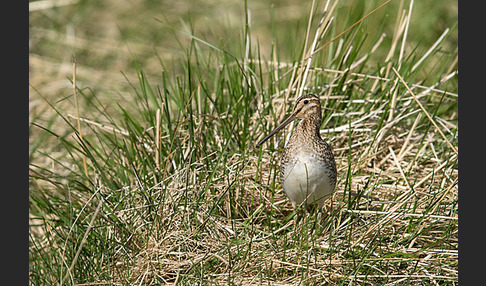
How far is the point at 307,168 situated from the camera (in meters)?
3.50

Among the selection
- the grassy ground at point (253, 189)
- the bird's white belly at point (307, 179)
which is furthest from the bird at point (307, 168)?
the grassy ground at point (253, 189)

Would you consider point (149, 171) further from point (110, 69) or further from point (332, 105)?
point (110, 69)

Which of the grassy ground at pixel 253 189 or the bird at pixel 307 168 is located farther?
the bird at pixel 307 168

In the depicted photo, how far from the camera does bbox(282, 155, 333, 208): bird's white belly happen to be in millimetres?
3498

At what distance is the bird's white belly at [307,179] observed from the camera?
3498mm

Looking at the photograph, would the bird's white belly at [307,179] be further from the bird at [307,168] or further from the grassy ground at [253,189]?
the grassy ground at [253,189]

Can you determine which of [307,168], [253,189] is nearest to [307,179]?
[307,168]

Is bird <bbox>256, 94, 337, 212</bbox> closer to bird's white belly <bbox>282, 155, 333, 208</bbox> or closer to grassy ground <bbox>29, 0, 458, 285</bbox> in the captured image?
bird's white belly <bbox>282, 155, 333, 208</bbox>

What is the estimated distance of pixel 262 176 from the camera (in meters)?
3.98

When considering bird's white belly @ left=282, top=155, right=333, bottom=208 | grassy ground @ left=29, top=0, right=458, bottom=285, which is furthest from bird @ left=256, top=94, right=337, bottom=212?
grassy ground @ left=29, top=0, right=458, bottom=285

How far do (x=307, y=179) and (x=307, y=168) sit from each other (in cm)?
6

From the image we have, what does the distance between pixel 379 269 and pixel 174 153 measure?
1.45 meters

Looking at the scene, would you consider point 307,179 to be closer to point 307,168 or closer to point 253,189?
point 307,168

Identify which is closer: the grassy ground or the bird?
the grassy ground
